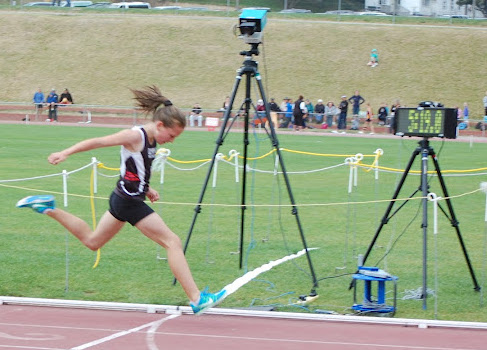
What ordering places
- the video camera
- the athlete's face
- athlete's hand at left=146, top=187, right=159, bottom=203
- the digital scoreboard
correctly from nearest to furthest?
1. the athlete's face
2. athlete's hand at left=146, top=187, right=159, bottom=203
3. the digital scoreboard
4. the video camera

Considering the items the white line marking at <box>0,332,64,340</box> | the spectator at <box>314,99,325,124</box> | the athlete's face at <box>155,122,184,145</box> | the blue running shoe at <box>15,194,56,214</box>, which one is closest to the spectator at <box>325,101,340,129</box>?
the spectator at <box>314,99,325,124</box>

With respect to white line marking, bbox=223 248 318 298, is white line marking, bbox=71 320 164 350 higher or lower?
higher

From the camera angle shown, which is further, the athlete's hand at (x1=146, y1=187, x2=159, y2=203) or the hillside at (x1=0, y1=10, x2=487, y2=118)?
the hillside at (x1=0, y1=10, x2=487, y2=118)

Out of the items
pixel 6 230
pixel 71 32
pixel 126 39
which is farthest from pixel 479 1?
pixel 6 230

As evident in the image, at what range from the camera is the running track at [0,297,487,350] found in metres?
7.11

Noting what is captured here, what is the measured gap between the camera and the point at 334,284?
9.60 meters

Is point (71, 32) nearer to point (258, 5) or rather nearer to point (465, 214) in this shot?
point (258, 5)

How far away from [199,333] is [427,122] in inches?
133

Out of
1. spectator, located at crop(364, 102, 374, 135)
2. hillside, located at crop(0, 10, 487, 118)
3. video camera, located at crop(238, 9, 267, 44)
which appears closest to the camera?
video camera, located at crop(238, 9, 267, 44)

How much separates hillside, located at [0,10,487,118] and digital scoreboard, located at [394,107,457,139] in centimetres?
3770

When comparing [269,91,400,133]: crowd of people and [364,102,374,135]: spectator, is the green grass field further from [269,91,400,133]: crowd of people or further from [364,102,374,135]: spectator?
[269,91,400,133]: crowd of people

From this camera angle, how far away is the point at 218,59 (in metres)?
51.5

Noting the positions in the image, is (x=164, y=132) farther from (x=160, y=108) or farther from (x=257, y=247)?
(x=257, y=247)

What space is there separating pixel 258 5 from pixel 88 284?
163 feet
